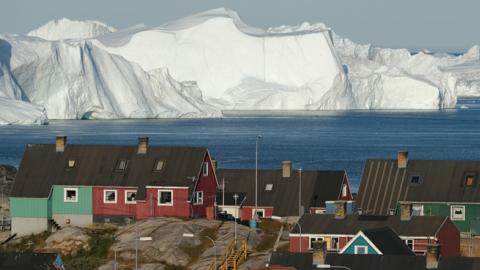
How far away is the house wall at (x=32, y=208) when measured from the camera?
173ft

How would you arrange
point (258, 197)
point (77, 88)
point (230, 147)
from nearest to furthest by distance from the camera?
point (258, 197), point (230, 147), point (77, 88)

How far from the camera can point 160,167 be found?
52.5 metres

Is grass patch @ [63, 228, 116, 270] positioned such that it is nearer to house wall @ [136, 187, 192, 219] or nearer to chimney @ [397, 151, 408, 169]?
house wall @ [136, 187, 192, 219]

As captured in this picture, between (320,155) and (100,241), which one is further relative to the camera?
(320,155)

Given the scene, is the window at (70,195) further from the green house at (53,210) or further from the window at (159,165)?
the window at (159,165)

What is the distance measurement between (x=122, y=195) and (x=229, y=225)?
576cm

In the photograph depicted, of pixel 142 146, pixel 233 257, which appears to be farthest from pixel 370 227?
pixel 142 146

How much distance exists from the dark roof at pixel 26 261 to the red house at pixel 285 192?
18677 millimetres

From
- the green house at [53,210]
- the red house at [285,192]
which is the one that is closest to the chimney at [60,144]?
the green house at [53,210]

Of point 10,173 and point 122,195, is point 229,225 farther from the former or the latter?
point 10,173

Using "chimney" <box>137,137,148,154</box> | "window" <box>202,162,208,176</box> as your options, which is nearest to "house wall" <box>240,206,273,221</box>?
"window" <box>202,162,208,176</box>

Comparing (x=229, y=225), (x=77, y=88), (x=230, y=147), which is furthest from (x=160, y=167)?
(x=77, y=88)

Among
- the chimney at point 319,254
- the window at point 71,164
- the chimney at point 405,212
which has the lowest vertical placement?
the chimney at point 319,254

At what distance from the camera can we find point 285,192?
56656 mm
